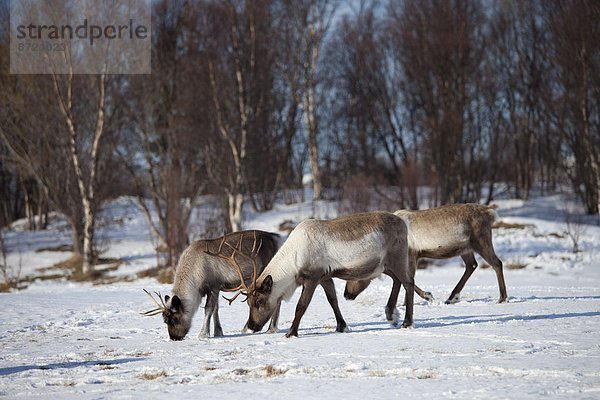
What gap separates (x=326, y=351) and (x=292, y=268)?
1.62 m

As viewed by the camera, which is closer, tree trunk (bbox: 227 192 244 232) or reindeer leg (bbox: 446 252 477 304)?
reindeer leg (bbox: 446 252 477 304)

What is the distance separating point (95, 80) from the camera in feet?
83.4

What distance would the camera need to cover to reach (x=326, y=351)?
7.85 meters

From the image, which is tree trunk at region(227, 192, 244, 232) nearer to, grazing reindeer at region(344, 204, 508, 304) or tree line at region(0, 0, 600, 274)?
tree line at region(0, 0, 600, 274)

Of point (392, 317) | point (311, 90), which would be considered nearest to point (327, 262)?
point (392, 317)

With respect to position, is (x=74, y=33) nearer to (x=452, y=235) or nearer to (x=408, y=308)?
(x=452, y=235)

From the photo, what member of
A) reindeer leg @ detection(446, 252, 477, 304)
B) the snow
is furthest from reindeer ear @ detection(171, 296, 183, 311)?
reindeer leg @ detection(446, 252, 477, 304)

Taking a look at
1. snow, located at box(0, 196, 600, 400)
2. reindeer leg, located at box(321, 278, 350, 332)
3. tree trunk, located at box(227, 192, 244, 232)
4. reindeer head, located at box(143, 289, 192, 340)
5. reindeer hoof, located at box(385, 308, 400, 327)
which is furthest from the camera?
tree trunk, located at box(227, 192, 244, 232)

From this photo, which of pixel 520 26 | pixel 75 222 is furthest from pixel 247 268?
pixel 520 26

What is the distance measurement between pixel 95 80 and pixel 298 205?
37.9ft

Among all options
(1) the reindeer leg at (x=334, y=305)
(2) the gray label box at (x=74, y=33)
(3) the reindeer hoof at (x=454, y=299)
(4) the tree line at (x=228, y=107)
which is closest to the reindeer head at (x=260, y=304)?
(1) the reindeer leg at (x=334, y=305)

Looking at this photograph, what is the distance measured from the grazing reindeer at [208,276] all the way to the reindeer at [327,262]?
0.40m

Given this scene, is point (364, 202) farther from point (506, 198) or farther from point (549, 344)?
point (549, 344)

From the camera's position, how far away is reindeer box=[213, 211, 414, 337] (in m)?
9.15
